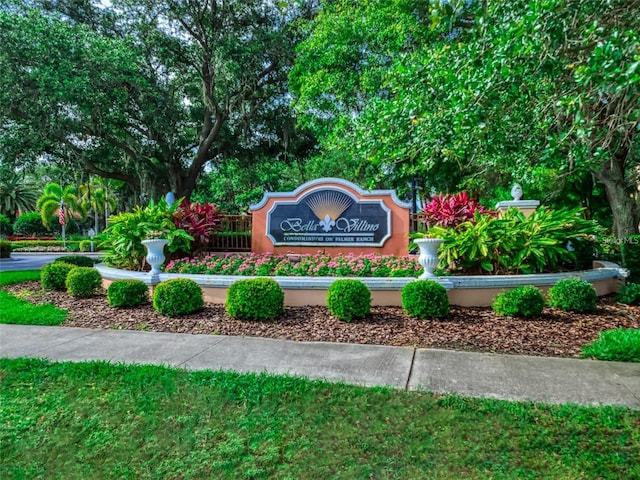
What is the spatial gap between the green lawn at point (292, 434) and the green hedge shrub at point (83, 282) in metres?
4.62

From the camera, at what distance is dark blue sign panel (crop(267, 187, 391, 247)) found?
31.8 ft

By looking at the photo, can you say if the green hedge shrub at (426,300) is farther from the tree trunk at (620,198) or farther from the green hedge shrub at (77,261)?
the tree trunk at (620,198)

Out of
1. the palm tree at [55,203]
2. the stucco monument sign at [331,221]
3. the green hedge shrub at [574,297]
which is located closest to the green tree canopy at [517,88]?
the green hedge shrub at [574,297]

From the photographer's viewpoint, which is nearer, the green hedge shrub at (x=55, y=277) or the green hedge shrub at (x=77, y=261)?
the green hedge shrub at (x=55, y=277)

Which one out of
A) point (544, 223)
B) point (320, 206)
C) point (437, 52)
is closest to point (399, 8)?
point (320, 206)

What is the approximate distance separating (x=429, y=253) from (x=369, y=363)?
3.15m

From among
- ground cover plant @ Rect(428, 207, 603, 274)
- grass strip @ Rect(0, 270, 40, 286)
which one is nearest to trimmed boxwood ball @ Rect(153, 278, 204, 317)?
ground cover plant @ Rect(428, 207, 603, 274)

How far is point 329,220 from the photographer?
32.5 ft

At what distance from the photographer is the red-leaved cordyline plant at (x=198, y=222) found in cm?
973

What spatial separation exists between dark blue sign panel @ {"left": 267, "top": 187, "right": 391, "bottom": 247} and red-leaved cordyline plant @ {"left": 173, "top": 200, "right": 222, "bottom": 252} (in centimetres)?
142

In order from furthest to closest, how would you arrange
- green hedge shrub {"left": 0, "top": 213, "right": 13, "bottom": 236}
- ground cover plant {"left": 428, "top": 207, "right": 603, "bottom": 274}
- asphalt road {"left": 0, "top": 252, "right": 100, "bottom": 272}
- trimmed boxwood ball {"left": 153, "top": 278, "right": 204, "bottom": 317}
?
green hedge shrub {"left": 0, "top": 213, "right": 13, "bottom": 236}, asphalt road {"left": 0, "top": 252, "right": 100, "bottom": 272}, ground cover plant {"left": 428, "top": 207, "right": 603, "bottom": 274}, trimmed boxwood ball {"left": 153, "top": 278, "right": 204, "bottom": 317}

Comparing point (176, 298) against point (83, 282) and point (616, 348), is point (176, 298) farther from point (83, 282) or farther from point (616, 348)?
point (616, 348)

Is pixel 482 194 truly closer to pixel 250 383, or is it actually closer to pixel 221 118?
pixel 221 118

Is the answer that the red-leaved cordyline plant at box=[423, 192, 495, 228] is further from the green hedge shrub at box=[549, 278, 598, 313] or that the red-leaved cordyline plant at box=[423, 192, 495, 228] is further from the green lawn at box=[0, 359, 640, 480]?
the green lawn at box=[0, 359, 640, 480]
